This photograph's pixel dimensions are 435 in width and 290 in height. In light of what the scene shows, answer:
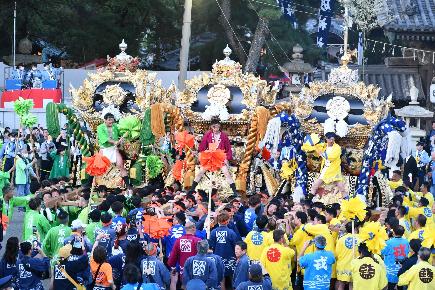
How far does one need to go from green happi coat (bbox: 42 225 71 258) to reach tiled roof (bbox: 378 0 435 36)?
57.2 ft

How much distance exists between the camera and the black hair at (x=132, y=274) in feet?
49.8

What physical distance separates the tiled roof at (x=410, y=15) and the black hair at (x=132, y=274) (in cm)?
1984

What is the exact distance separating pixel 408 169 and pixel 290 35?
14733mm

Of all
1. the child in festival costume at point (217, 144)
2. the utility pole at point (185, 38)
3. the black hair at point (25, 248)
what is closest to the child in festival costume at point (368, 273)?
the black hair at point (25, 248)

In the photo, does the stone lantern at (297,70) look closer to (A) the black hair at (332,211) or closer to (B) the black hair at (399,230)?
(A) the black hair at (332,211)

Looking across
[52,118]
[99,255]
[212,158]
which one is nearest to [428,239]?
[99,255]

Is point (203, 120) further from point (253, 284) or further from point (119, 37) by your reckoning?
point (119, 37)

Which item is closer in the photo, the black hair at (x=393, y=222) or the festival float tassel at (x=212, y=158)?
the black hair at (x=393, y=222)

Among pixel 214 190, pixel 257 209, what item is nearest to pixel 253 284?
pixel 257 209

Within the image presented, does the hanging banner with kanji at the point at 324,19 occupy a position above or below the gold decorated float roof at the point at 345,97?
above

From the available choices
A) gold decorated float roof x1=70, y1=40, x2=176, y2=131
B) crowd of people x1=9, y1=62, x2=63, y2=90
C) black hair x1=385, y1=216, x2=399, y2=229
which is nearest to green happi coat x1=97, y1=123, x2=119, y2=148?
gold decorated float roof x1=70, y1=40, x2=176, y2=131

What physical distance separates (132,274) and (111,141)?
11518 millimetres

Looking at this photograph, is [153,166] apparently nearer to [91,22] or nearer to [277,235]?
[277,235]

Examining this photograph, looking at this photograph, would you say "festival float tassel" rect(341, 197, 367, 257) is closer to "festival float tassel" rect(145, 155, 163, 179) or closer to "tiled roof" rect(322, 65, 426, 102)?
"festival float tassel" rect(145, 155, 163, 179)
